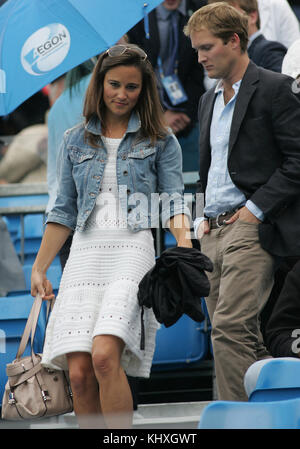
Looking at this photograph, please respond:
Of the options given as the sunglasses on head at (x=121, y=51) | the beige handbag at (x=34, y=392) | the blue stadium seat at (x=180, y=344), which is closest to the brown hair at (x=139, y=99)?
the sunglasses on head at (x=121, y=51)

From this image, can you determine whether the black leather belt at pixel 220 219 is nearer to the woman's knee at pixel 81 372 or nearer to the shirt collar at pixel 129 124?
the shirt collar at pixel 129 124

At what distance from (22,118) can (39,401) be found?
4.67 meters

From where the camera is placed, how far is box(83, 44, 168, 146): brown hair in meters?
3.58

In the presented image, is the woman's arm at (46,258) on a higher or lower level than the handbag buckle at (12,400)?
higher

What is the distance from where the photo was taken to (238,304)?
3.66 metres

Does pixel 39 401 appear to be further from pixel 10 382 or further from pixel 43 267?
pixel 43 267

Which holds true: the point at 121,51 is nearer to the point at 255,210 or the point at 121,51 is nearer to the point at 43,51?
the point at 43,51

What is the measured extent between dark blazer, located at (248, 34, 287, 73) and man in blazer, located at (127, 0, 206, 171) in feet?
2.19

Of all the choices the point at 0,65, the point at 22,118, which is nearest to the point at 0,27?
the point at 0,65

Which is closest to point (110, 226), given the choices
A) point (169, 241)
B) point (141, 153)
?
point (141, 153)

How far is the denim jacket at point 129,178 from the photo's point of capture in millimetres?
3506

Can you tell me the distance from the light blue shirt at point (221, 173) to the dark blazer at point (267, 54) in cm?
92

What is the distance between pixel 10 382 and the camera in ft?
11.6
